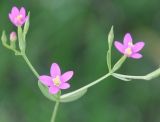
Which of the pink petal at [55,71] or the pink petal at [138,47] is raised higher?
the pink petal at [138,47]

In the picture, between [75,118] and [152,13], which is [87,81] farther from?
[152,13]

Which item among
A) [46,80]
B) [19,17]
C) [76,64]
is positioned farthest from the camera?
[76,64]

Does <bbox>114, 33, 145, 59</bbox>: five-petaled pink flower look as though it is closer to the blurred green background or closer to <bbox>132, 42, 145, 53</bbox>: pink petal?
<bbox>132, 42, 145, 53</bbox>: pink petal

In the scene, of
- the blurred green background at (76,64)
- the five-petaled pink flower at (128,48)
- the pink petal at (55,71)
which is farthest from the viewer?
the blurred green background at (76,64)

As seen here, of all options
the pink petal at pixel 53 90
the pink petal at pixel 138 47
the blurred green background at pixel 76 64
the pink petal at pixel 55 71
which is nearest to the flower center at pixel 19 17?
the pink petal at pixel 55 71

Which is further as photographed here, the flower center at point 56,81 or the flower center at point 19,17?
the flower center at point 19,17

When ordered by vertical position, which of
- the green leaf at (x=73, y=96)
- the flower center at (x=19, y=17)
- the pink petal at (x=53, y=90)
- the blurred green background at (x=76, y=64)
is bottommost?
the blurred green background at (x=76, y=64)

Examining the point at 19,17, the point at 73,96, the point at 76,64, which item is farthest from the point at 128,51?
the point at 76,64

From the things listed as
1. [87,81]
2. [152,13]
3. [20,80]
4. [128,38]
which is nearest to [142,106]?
[87,81]

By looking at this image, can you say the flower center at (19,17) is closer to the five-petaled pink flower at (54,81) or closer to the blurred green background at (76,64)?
the five-petaled pink flower at (54,81)

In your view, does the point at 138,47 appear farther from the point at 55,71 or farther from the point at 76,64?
the point at 76,64
